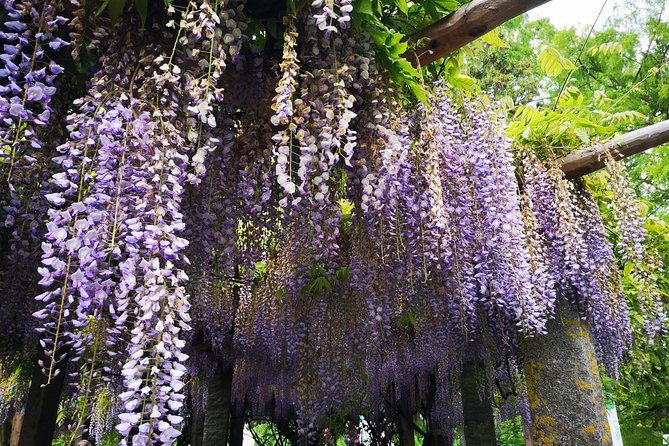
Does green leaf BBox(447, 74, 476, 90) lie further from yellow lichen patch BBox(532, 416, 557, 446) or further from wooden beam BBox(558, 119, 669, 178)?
yellow lichen patch BBox(532, 416, 557, 446)

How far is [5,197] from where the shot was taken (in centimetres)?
264

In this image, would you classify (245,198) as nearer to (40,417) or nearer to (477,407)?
(40,417)

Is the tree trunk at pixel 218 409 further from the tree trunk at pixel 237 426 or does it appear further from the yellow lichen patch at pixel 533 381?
the yellow lichen patch at pixel 533 381

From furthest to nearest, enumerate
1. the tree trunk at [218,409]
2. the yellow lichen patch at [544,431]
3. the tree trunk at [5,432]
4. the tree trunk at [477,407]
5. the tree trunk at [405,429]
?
the tree trunk at [5,432]
the tree trunk at [405,429]
the tree trunk at [218,409]
the tree trunk at [477,407]
the yellow lichen patch at [544,431]

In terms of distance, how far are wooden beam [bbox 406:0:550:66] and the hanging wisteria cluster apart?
26cm

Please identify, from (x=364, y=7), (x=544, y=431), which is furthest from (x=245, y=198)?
(x=544, y=431)

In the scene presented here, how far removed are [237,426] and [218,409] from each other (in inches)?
122

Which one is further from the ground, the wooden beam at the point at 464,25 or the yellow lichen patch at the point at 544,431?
the wooden beam at the point at 464,25

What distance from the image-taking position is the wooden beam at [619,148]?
11.5 feet

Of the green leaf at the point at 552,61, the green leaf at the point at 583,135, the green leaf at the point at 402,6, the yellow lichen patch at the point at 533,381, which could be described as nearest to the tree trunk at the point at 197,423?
Result: the yellow lichen patch at the point at 533,381

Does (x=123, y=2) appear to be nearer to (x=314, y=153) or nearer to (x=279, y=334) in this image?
(x=314, y=153)

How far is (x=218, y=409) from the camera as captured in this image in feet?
21.2

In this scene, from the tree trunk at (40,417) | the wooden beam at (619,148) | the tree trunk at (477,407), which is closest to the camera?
the wooden beam at (619,148)

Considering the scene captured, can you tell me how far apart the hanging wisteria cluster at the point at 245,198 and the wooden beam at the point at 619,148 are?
171 millimetres
